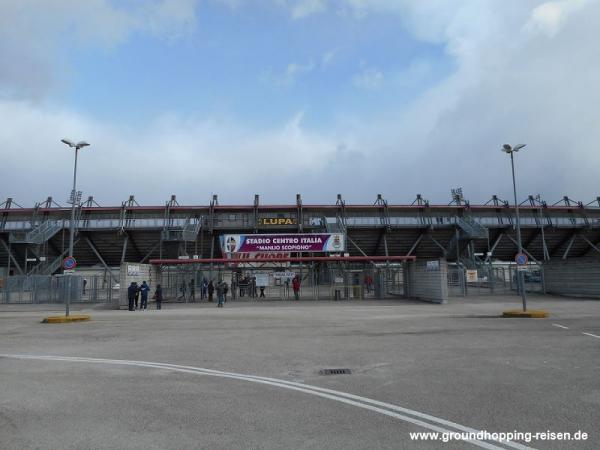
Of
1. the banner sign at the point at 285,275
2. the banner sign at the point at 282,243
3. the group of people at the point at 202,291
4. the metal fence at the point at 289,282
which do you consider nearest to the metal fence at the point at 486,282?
the metal fence at the point at 289,282

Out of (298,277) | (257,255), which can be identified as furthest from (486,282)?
(257,255)

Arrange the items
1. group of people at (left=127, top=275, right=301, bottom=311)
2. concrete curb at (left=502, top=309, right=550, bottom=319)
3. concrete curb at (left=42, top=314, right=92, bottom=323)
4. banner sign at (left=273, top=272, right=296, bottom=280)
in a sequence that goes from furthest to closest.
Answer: banner sign at (left=273, top=272, right=296, bottom=280) < group of people at (left=127, top=275, right=301, bottom=311) < concrete curb at (left=42, top=314, right=92, bottom=323) < concrete curb at (left=502, top=309, right=550, bottom=319)

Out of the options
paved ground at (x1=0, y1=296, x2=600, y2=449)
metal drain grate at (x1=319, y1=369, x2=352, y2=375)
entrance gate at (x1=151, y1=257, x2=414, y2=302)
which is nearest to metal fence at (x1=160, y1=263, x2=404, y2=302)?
entrance gate at (x1=151, y1=257, x2=414, y2=302)

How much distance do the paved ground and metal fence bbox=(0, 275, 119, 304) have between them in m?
18.8

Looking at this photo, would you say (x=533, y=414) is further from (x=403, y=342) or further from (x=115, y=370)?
(x=115, y=370)

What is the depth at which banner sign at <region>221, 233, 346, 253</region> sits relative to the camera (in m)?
35.4

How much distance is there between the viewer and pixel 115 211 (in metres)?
52.5

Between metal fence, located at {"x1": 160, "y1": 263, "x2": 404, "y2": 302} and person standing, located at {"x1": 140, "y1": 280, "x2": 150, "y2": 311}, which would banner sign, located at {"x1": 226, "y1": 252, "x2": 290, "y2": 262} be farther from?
person standing, located at {"x1": 140, "y1": 280, "x2": 150, "y2": 311}

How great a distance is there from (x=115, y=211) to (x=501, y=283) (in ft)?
132

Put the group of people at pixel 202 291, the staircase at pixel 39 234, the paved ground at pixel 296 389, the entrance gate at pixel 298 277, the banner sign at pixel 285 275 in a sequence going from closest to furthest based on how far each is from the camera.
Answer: the paved ground at pixel 296 389 < the group of people at pixel 202 291 < the entrance gate at pixel 298 277 < the banner sign at pixel 285 275 < the staircase at pixel 39 234

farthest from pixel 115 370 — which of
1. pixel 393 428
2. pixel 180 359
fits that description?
pixel 393 428

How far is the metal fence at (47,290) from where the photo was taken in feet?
104

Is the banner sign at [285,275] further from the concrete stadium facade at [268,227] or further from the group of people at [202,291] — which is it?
the concrete stadium facade at [268,227]

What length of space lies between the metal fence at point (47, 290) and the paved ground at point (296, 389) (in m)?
18.8
